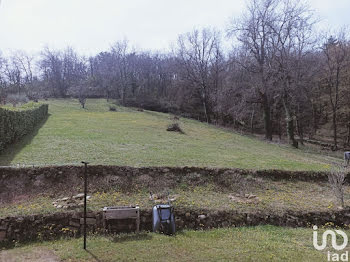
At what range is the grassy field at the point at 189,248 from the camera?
4.60 m

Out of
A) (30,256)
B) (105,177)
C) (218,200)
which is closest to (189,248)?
(218,200)

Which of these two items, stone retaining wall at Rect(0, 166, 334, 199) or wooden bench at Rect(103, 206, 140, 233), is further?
stone retaining wall at Rect(0, 166, 334, 199)

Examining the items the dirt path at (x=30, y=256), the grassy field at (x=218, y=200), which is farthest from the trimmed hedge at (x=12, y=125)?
the dirt path at (x=30, y=256)

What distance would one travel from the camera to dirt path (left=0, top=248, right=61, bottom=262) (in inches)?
182

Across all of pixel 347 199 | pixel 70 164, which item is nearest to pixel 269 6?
pixel 347 199

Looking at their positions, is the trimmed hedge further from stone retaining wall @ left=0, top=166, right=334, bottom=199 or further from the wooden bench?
the wooden bench

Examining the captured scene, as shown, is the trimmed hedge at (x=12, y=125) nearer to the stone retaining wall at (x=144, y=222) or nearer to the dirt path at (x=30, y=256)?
the stone retaining wall at (x=144, y=222)

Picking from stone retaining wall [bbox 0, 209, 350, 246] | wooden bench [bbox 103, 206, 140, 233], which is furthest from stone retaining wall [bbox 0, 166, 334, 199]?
wooden bench [bbox 103, 206, 140, 233]

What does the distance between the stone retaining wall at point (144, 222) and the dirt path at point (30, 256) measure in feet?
2.06

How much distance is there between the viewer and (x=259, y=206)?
7199 mm

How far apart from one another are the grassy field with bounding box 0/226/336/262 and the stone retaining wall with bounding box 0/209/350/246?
36 cm

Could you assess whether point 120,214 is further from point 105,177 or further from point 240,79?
point 240,79

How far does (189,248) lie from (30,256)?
3.18 m

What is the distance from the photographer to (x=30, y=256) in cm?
479
